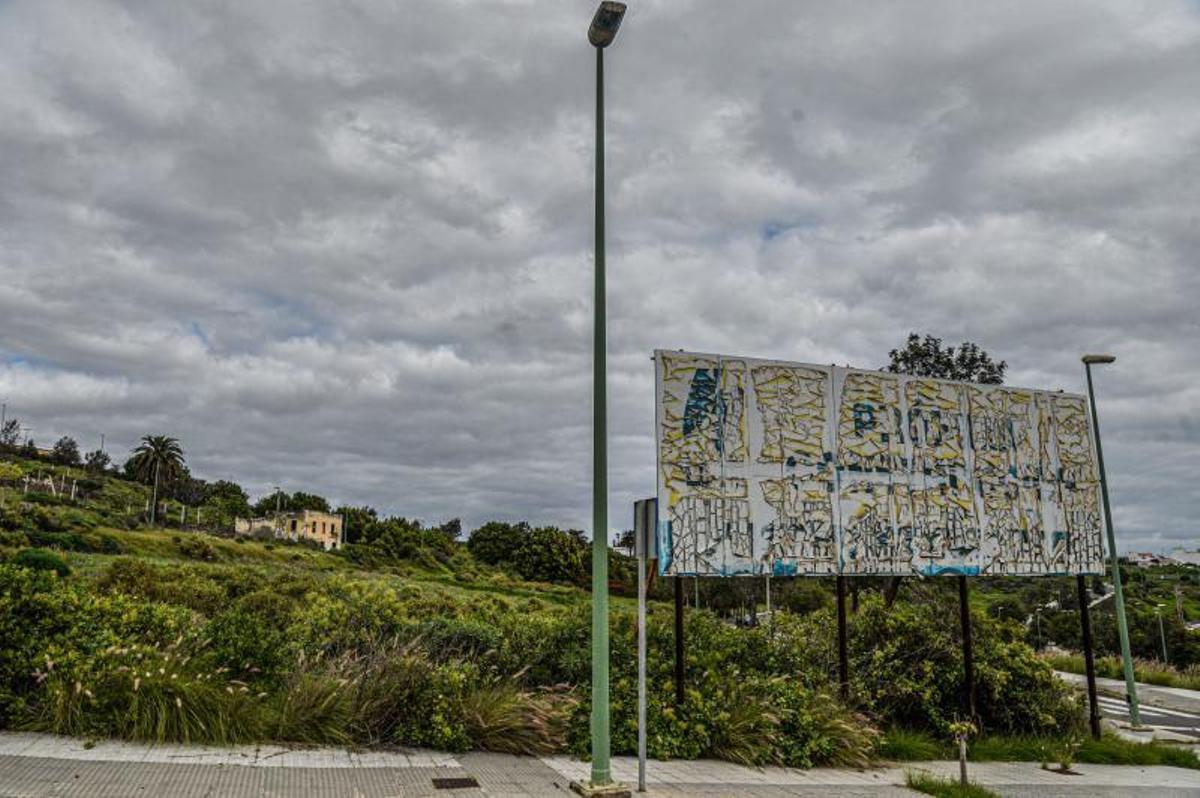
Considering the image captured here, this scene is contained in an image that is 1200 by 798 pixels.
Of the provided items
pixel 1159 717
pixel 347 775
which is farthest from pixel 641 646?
pixel 1159 717

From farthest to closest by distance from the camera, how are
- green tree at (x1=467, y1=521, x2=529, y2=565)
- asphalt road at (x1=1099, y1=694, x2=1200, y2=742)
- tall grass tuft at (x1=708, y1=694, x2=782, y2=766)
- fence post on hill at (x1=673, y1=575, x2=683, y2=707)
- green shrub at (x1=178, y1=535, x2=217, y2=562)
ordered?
green tree at (x1=467, y1=521, x2=529, y2=565), green shrub at (x1=178, y1=535, x2=217, y2=562), asphalt road at (x1=1099, y1=694, x2=1200, y2=742), fence post on hill at (x1=673, y1=575, x2=683, y2=707), tall grass tuft at (x1=708, y1=694, x2=782, y2=766)

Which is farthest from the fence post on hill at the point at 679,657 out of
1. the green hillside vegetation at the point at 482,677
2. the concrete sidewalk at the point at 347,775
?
the concrete sidewalk at the point at 347,775

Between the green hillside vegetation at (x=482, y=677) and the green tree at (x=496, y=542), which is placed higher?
the green tree at (x=496, y=542)

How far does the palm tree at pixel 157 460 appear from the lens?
80.8 meters

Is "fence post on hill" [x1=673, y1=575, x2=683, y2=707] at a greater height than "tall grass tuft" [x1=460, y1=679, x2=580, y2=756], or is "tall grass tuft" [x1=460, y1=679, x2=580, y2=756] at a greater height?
"fence post on hill" [x1=673, y1=575, x2=683, y2=707]

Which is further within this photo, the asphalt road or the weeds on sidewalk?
the asphalt road

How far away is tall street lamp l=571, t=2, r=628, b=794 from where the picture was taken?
824 centimetres

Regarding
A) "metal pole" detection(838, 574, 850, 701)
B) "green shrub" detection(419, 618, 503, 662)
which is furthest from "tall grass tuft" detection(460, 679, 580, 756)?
"metal pole" detection(838, 574, 850, 701)

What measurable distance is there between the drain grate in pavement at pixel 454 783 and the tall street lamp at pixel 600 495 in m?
1.02

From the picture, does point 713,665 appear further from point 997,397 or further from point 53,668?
point 53,668

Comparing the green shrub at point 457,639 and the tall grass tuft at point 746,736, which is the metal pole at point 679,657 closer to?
the tall grass tuft at point 746,736

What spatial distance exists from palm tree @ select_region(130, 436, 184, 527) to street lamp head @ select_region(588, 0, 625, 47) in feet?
269

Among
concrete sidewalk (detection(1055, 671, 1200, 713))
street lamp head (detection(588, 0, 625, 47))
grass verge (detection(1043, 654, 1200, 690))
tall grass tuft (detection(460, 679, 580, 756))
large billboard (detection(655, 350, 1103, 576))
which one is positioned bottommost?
concrete sidewalk (detection(1055, 671, 1200, 713))

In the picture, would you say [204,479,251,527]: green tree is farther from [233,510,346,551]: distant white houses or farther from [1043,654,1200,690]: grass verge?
[1043,654,1200,690]: grass verge
